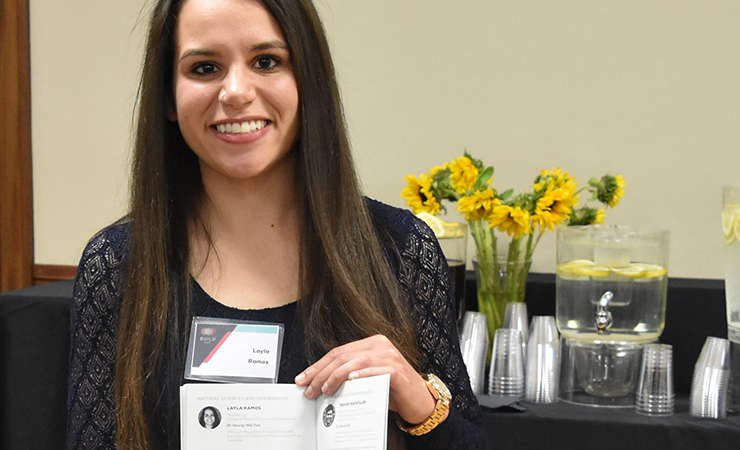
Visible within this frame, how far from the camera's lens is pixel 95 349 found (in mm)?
1531

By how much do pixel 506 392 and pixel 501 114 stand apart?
934 millimetres

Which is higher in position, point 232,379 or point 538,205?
point 538,205

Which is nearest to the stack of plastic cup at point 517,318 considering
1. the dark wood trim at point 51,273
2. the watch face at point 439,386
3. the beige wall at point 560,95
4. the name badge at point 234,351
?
the beige wall at point 560,95

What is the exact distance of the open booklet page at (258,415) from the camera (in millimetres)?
1313

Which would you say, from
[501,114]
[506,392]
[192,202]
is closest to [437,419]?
[192,202]

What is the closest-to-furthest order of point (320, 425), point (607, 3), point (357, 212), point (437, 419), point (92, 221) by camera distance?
point (320, 425) → point (437, 419) → point (357, 212) → point (607, 3) → point (92, 221)

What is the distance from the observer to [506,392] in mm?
2205

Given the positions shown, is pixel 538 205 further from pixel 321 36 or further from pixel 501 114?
pixel 321 36

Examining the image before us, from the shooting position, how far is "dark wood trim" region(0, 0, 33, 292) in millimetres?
3182

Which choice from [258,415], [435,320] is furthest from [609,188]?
[258,415]

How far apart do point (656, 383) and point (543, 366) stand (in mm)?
272

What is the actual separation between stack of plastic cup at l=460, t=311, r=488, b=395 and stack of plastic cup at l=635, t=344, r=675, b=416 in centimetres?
39

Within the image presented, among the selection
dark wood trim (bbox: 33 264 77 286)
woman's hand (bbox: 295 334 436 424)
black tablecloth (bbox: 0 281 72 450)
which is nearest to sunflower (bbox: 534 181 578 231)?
woman's hand (bbox: 295 334 436 424)

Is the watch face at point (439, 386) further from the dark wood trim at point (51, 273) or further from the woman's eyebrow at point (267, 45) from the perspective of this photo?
the dark wood trim at point (51, 273)
